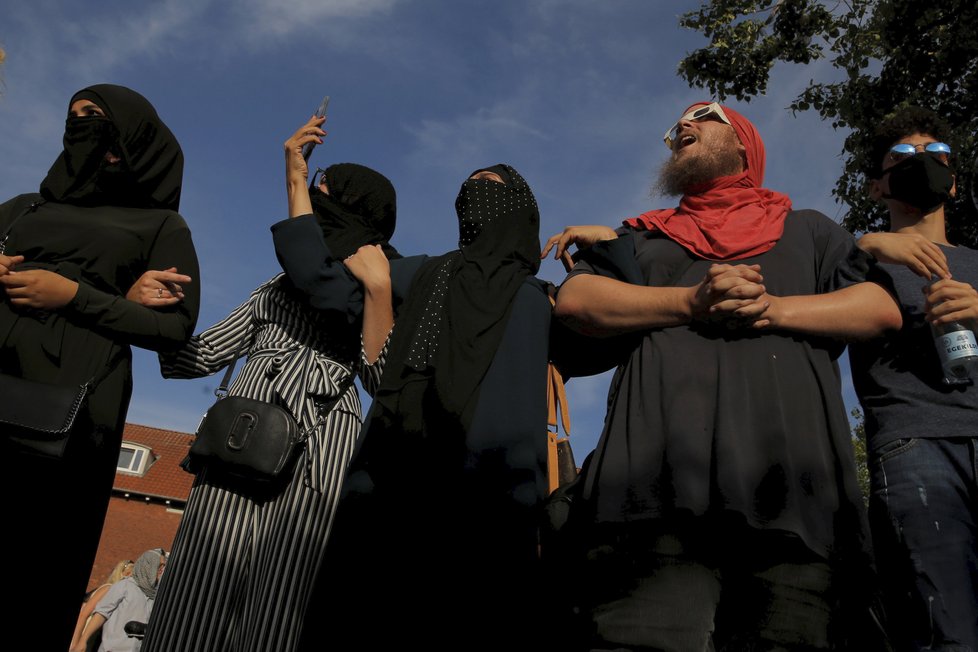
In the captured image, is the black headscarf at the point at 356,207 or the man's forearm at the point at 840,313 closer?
the man's forearm at the point at 840,313

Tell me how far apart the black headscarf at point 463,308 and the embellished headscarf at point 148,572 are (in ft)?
24.9

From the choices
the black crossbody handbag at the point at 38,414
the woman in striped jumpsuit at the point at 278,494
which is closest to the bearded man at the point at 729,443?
the woman in striped jumpsuit at the point at 278,494

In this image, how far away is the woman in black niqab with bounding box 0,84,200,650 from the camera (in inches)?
118

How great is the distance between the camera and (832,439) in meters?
2.20

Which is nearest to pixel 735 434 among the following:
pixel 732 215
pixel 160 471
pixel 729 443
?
pixel 729 443

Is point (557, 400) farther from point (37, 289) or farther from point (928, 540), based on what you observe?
point (37, 289)

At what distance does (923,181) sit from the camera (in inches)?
128

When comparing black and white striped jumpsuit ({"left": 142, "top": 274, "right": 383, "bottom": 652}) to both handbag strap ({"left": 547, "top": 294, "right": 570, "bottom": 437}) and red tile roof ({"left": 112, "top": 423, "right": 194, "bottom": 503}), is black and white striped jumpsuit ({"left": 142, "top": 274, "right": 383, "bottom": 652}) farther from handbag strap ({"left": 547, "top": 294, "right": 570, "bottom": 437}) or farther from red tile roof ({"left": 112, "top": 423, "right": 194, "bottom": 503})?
red tile roof ({"left": 112, "top": 423, "right": 194, "bottom": 503})

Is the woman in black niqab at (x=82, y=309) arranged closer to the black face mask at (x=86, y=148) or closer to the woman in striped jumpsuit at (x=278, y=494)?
the black face mask at (x=86, y=148)

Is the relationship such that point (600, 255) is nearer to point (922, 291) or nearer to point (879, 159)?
point (922, 291)

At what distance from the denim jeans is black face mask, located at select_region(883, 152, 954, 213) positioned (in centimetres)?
107

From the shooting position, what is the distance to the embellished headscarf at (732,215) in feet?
8.44

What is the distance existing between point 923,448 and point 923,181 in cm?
115

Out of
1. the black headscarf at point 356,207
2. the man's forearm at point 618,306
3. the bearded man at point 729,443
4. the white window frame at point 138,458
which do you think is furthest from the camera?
the white window frame at point 138,458
